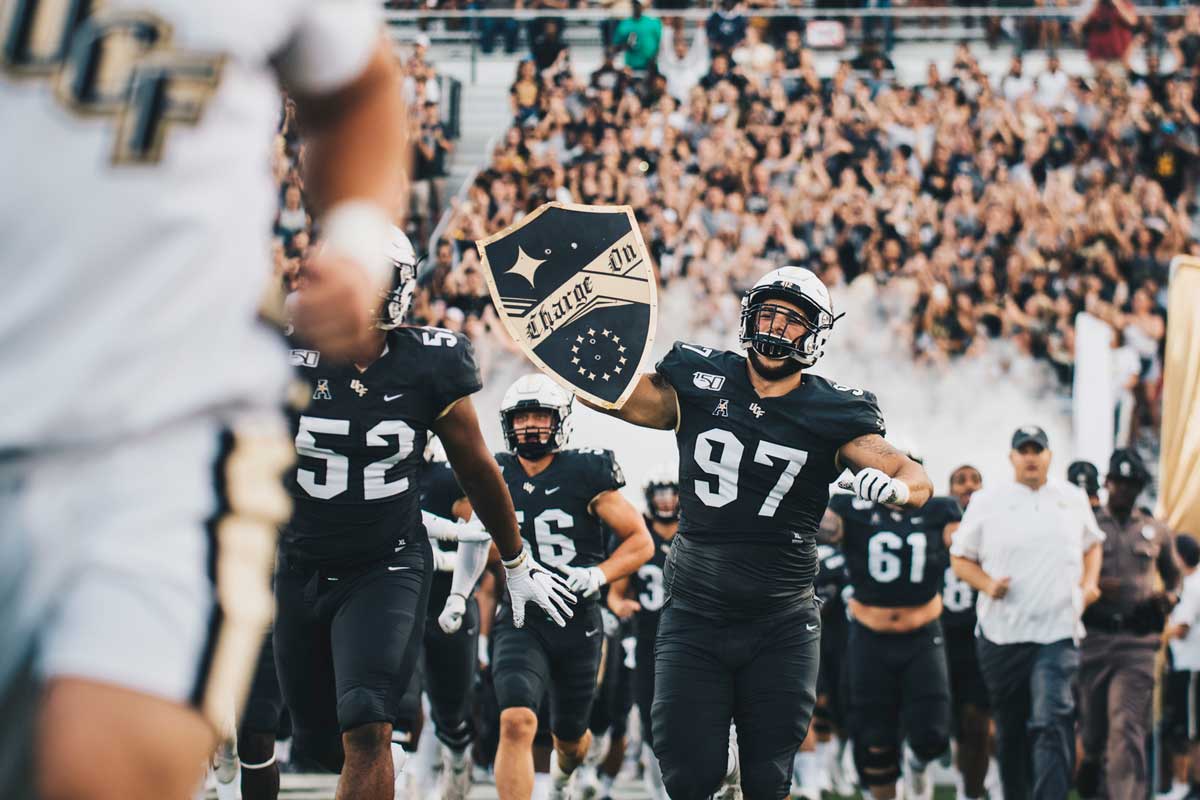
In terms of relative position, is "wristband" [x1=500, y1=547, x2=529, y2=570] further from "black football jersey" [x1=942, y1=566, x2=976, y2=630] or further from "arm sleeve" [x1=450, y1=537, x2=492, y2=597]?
"black football jersey" [x1=942, y1=566, x2=976, y2=630]

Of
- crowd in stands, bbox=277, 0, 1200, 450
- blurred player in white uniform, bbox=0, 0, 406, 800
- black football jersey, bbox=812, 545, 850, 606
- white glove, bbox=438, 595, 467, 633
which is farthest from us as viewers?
crowd in stands, bbox=277, 0, 1200, 450

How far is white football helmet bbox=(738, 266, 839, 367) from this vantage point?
5996 millimetres

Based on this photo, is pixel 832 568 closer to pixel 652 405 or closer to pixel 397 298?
pixel 652 405

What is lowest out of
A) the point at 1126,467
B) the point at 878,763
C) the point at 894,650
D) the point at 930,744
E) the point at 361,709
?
the point at 878,763

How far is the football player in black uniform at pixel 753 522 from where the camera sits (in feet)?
18.8

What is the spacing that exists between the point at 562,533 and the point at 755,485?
2183 mm

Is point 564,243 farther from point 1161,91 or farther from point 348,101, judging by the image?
point 1161,91

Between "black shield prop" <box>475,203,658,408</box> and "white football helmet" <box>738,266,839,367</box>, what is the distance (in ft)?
1.47

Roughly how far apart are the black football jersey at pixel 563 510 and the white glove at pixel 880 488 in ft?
8.38

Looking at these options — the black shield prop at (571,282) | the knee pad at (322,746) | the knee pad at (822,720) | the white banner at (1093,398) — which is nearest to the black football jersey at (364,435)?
the knee pad at (322,746)

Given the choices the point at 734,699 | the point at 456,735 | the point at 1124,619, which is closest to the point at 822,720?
the point at 1124,619

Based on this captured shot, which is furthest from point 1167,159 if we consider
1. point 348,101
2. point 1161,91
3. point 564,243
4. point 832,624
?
point 348,101

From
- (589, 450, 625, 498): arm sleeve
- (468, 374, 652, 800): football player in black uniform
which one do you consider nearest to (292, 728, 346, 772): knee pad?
(468, 374, 652, 800): football player in black uniform

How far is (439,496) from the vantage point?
28.5 feet
